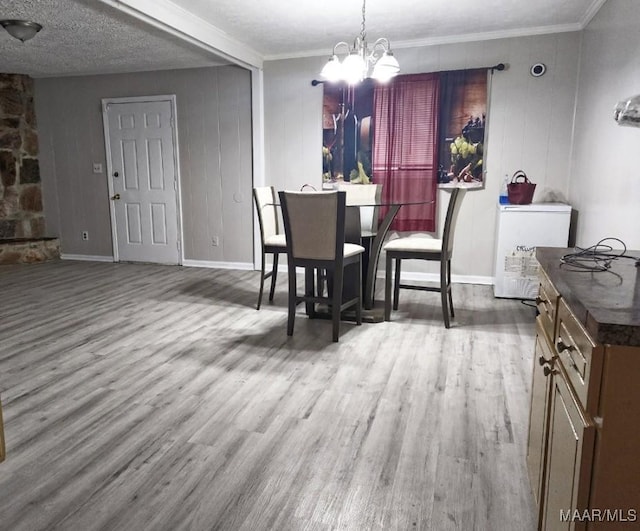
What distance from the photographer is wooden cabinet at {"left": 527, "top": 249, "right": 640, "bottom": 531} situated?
87 cm

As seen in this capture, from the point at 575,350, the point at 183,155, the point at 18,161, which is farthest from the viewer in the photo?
the point at 18,161

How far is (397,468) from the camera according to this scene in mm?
1845

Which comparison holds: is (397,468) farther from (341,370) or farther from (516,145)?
(516,145)

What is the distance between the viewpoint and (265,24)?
4.18 m

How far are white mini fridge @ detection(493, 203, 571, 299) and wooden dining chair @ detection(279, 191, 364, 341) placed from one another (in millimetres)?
1597

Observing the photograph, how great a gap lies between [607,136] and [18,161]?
21.0 ft

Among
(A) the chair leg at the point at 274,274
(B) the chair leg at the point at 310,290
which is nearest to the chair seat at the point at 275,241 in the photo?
(A) the chair leg at the point at 274,274

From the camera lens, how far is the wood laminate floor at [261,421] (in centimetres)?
163

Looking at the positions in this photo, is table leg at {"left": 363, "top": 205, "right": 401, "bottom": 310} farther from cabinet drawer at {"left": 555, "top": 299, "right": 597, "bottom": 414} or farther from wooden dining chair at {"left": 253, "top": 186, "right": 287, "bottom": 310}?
cabinet drawer at {"left": 555, "top": 299, "right": 597, "bottom": 414}

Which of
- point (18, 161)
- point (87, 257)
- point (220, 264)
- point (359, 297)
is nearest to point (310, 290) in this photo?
point (359, 297)

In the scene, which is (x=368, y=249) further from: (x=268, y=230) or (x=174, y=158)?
(x=174, y=158)

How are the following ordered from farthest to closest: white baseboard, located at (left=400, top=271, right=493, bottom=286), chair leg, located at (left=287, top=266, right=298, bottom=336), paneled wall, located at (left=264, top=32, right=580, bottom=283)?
white baseboard, located at (left=400, top=271, right=493, bottom=286)
paneled wall, located at (left=264, top=32, right=580, bottom=283)
chair leg, located at (left=287, top=266, right=298, bottom=336)

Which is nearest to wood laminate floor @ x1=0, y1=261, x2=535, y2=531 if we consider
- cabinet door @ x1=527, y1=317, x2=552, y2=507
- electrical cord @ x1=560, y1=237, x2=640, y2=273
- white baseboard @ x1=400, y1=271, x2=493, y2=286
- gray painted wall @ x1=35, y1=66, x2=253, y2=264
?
cabinet door @ x1=527, y1=317, x2=552, y2=507

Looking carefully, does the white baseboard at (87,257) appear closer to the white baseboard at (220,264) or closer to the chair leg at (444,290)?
the white baseboard at (220,264)
